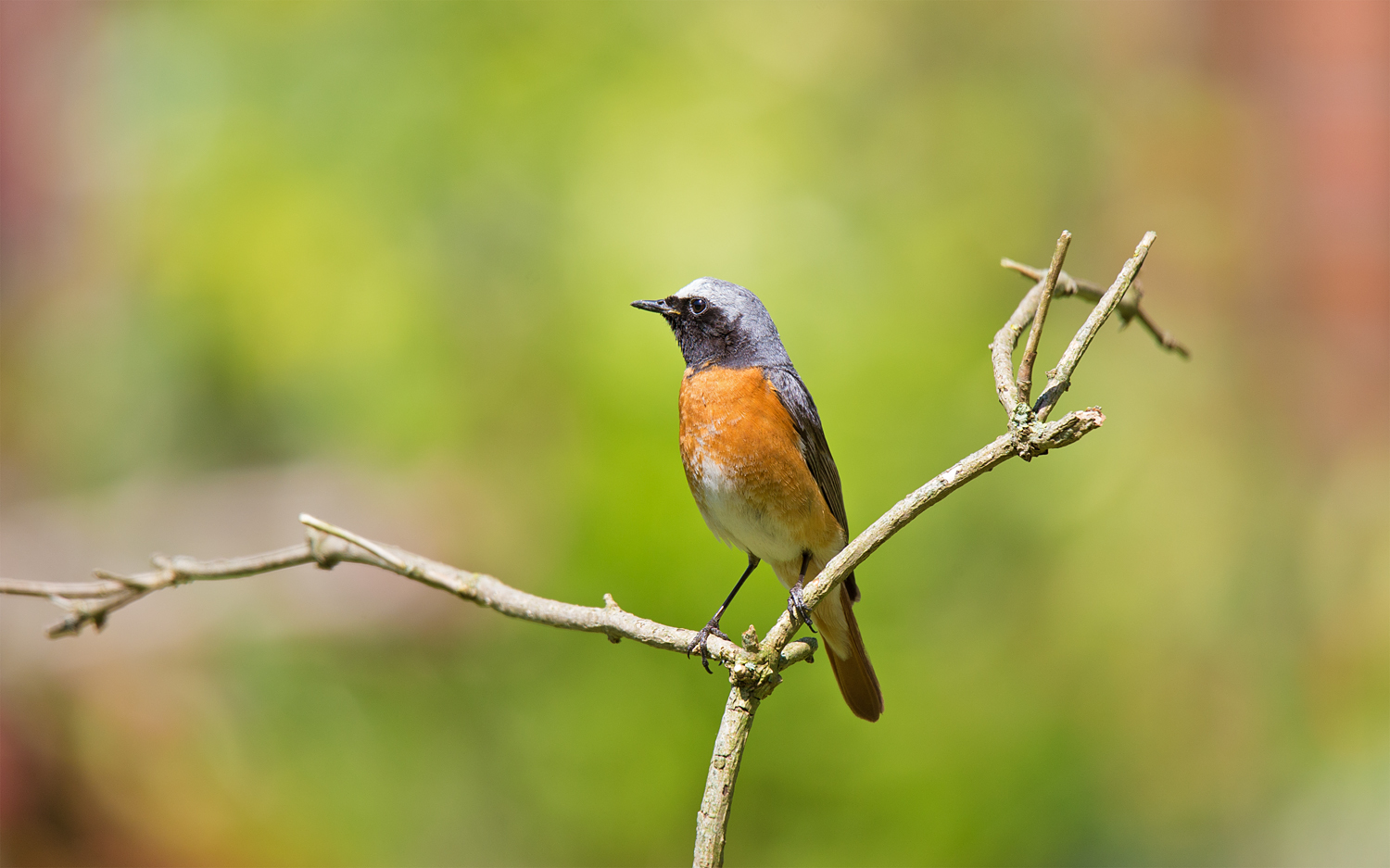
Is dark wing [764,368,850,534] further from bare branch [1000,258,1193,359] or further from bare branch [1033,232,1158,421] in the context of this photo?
bare branch [1033,232,1158,421]

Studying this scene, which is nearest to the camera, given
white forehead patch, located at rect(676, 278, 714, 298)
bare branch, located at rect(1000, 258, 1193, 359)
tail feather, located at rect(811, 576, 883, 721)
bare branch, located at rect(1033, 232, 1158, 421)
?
bare branch, located at rect(1033, 232, 1158, 421)

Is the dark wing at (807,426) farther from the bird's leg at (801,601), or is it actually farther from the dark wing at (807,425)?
the bird's leg at (801,601)

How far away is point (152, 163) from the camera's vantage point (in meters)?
6.09

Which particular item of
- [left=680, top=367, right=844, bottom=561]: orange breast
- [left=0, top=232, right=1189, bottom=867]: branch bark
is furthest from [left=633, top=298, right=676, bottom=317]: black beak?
[left=0, top=232, right=1189, bottom=867]: branch bark

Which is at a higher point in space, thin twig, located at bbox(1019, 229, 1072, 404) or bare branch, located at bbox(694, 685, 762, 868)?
thin twig, located at bbox(1019, 229, 1072, 404)

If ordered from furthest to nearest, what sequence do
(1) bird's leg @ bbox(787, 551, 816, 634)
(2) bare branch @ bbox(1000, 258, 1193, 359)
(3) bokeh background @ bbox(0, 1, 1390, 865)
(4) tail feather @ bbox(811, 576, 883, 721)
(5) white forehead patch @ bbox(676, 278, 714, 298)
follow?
(3) bokeh background @ bbox(0, 1, 1390, 865)
(4) tail feather @ bbox(811, 576, 883, 721)
(5) white forehead patch @ bbox(676, 278, 714, 298)
(2) bare branch @ bbox(1000, 258, 1193, 359)
(1) bird's leg @ bbox(787, 551, 816, 634)

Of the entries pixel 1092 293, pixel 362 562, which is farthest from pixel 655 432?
pixel 362 562

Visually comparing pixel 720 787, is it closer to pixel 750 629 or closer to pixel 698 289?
pixel 750 629

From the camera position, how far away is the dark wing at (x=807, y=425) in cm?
249

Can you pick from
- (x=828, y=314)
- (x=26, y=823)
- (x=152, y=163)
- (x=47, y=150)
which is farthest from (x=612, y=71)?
(x=26, y=823)

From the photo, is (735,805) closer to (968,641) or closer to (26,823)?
(968,641)

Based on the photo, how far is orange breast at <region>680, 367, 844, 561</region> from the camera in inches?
96.0

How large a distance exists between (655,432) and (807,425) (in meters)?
1.97

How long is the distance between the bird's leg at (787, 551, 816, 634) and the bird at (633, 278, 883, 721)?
0.08 meters
